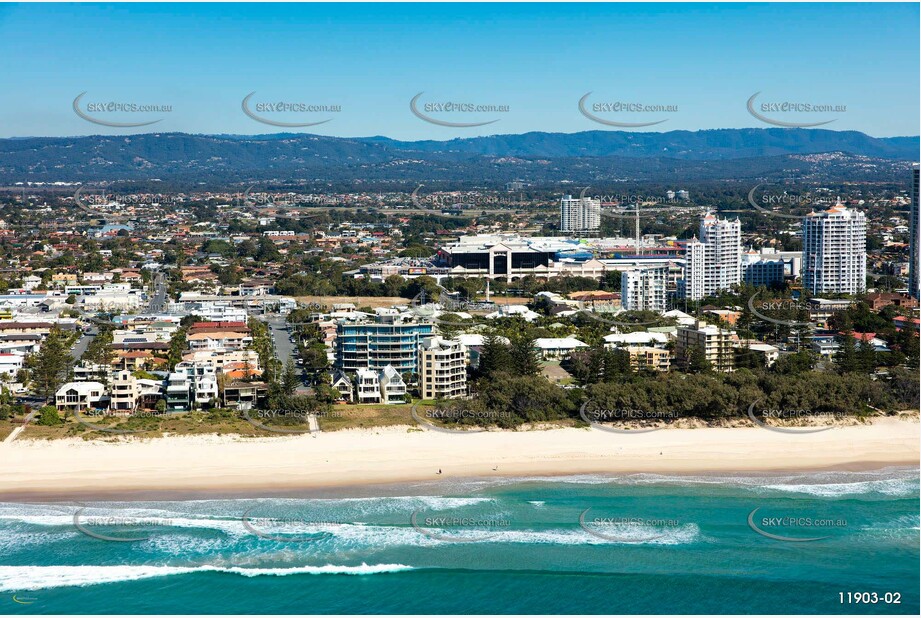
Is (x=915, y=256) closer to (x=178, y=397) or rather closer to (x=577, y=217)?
(x=178, y=397)

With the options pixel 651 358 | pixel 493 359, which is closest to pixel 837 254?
pixel 651 358

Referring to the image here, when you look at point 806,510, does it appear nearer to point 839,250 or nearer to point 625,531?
point 625,531

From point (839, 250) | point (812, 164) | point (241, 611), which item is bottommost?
point (241, 611)

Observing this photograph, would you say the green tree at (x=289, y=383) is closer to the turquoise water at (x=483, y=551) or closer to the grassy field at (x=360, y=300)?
the turquoise water at (x=483, y=551)

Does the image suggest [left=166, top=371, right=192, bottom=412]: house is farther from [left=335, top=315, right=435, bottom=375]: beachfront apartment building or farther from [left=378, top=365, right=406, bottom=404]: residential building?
[left=378, top=365, right=406, bottom=404]: residential building

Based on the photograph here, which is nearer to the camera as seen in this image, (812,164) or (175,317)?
(175,317)

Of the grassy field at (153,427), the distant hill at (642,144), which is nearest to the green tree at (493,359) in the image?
the grassy field at (153,427)

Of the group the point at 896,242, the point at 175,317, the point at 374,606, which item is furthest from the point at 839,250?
the point at 374,606
